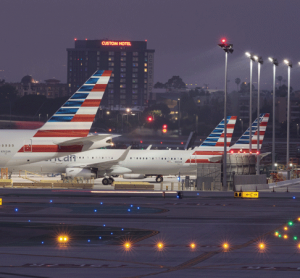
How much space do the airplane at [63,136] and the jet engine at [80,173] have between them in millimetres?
20109

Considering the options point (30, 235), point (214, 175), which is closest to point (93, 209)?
point (30, 235)

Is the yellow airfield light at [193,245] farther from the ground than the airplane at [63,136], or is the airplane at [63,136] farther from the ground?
the airplane at [63,136]

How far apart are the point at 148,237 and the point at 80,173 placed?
40.4m

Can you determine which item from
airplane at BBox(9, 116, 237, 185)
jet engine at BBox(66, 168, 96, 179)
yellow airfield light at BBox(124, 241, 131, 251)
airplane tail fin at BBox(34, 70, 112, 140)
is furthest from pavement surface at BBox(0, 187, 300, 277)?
airplane at BBox(9, 116, 237, 185)

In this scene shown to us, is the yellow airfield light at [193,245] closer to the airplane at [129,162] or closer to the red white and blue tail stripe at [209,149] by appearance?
the airplane at [129,162]

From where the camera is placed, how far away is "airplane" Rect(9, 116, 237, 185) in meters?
64.0

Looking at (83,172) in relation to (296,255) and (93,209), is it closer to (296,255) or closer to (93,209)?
(93,209)

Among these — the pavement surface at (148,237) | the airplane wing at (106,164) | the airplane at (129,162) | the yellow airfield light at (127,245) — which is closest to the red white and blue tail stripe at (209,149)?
the airplane at (129,162)

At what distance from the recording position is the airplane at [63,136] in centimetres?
4175

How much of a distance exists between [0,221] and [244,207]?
16.7 m

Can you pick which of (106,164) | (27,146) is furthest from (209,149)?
(27,146)

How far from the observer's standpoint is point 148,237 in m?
24.2

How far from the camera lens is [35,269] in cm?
1755

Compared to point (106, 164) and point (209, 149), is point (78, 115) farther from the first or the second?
point (209, 149)
